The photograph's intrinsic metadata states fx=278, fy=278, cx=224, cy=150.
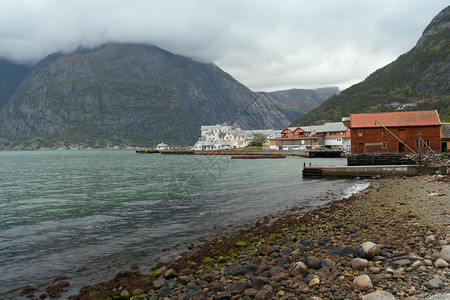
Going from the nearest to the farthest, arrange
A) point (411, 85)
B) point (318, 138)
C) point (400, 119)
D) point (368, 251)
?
point (368, 251)
point (400, 119)
point (318, 138)
point (411, 85)

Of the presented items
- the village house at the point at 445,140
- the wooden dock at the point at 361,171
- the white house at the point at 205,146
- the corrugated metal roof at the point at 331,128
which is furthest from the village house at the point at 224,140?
the wooden dock at the point at 361,171

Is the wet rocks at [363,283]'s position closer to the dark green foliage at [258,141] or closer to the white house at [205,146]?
the dark green foliage at [258,141]

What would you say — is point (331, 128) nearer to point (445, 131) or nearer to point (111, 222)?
point (445, 131)

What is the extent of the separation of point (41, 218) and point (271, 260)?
1610 cm

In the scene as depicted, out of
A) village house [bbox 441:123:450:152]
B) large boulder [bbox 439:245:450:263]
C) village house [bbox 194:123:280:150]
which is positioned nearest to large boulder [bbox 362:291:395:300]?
large boulder [bbox 439:245:450:263]

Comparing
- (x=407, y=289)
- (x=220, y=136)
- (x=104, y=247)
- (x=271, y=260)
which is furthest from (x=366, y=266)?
(x=220, y=136)

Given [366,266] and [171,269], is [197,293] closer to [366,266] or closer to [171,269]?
[171,269]

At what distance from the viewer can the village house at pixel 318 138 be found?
4170 inches

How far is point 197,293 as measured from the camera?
7352 mm

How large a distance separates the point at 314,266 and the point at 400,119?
2294 inches

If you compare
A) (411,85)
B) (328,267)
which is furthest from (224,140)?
(328,267)

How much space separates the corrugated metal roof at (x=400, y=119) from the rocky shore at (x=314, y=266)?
47.9 m

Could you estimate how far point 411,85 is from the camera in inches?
6048

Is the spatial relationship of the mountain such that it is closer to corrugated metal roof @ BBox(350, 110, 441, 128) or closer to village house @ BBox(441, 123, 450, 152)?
village house @ BBox(441, 123, 450, 152)
